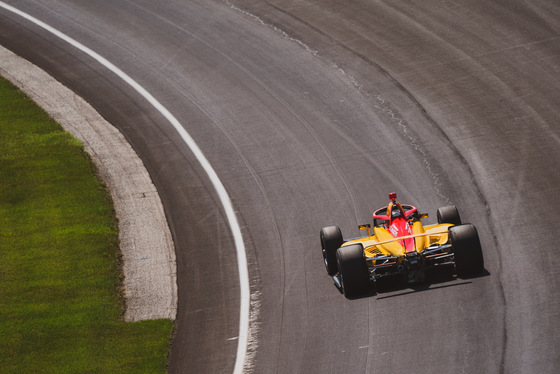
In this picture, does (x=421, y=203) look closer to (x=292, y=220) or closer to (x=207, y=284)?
(x=292, y=220)

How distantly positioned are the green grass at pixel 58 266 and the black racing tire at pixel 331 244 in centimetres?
334

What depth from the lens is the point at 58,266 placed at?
19281 millimetres

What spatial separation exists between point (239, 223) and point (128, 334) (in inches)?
176

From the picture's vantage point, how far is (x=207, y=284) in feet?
60.1

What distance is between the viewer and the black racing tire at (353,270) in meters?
15.9

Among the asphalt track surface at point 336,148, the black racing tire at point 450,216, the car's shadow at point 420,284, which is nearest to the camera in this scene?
the asphalt track surface at point 336,148

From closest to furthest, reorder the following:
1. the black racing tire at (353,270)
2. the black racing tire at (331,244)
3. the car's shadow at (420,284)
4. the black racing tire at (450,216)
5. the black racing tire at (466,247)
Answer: the black racing tire at (466,247), the black racing tire at (353,270), the car's shadow at (420,284), the black racing tire at (331,244), the black racing tire at (450,216)

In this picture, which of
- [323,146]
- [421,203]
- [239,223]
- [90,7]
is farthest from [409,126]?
[90,7]

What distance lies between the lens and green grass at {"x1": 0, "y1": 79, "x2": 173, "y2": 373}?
16.3m

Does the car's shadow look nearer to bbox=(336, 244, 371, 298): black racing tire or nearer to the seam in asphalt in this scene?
bbox=(336, 244, 371, 298): black racing tire

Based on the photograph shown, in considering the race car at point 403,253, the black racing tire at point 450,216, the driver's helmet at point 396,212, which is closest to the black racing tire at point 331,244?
the race car at point 403,253

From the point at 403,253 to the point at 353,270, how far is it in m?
0.96

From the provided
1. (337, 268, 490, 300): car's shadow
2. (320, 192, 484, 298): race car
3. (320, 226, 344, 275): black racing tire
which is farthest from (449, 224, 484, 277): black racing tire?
(320, 226, 344, 275): black racing tire

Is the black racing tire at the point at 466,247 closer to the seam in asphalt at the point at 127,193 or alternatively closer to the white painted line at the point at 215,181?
the white painted line at the point at 215,181
